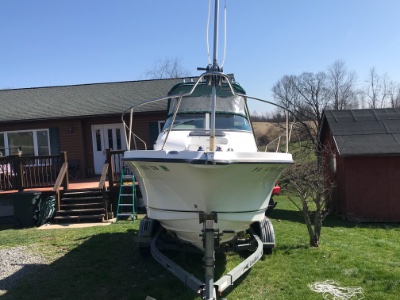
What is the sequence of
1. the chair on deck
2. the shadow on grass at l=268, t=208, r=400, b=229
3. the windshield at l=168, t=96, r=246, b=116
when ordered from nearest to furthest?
the windshield at l=168, t=96, r=246, b=116
the shadow on grass at l=268, t=208, r=400, b=229
the chair on deck

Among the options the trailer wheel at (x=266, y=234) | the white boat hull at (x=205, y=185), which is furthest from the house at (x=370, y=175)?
the white boat hull at (x=205, y=185)

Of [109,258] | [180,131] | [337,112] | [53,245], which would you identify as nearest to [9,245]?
[53,245]

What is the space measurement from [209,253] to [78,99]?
593 inches

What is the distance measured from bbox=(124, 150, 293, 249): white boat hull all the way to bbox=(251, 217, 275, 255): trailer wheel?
1.39 metres

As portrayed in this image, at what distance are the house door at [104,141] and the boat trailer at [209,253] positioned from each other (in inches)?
395

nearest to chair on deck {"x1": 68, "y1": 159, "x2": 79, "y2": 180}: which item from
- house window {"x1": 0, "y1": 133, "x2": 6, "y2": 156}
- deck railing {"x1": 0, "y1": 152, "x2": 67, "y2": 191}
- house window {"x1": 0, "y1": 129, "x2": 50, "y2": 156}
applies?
house window {"x1": 0, "y1": 129, "x2": 50, "y2": 156}

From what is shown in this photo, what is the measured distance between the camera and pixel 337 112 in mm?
15078

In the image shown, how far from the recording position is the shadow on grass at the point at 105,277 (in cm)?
521

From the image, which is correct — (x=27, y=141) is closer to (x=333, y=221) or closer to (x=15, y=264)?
(x=15, y=264)

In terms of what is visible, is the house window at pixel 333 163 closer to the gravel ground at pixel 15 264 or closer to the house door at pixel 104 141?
the house door at pixel 104 141

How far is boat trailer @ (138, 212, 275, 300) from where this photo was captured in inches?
165

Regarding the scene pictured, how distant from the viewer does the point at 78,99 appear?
17.9m

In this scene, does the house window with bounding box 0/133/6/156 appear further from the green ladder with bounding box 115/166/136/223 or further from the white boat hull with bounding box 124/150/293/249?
the white boat hull with bounding box 124/150/293/249

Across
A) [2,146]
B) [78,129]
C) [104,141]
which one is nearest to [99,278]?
[104,141]
